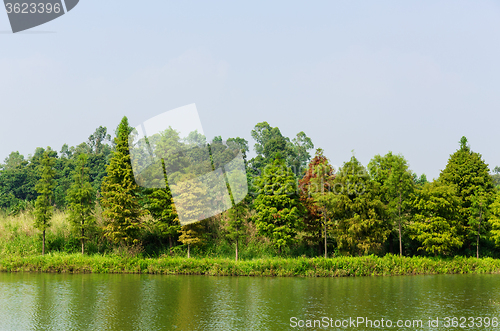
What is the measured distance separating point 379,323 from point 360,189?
59.5ft

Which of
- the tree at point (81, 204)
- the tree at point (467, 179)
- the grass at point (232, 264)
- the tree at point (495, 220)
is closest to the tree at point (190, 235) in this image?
the grass at point (232, 264)

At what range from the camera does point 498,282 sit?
2616 centimetres

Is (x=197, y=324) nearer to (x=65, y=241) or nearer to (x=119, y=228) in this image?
(x=119, y=228)

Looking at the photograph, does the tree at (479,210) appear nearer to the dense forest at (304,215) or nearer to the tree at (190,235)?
the dense forest at (304,215)

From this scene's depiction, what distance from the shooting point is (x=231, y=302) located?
19.2 m

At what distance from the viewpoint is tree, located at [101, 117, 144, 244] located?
33375 mm

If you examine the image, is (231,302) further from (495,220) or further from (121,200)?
(495,220)

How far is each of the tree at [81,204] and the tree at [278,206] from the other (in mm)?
13412

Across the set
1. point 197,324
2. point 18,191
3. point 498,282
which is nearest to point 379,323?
point 197,324

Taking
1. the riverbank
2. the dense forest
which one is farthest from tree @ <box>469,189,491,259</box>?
the riverbank

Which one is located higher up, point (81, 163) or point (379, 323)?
point (81, 163)

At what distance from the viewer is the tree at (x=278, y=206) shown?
32.2 metres

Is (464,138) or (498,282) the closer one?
(498,282)

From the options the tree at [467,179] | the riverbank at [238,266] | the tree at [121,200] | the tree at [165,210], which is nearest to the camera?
the riverbank at [238,266]
